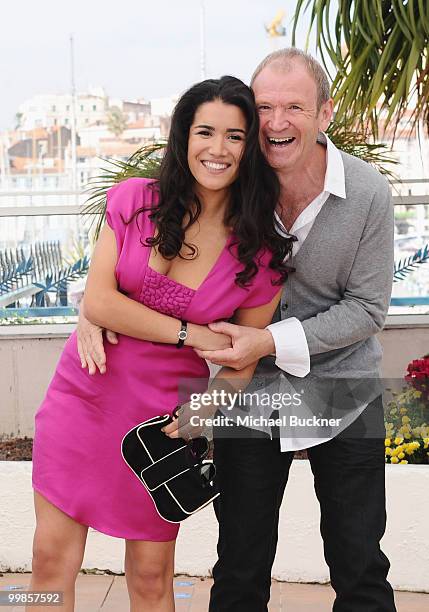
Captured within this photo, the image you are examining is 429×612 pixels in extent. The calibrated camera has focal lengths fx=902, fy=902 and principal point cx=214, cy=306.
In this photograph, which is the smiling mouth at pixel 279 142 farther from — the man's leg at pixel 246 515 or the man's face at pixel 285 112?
the man's leg at pixel 246 515

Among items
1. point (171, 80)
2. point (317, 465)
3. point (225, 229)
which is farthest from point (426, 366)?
point (171, 80)

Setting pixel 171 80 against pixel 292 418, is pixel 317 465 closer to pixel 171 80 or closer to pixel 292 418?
pixel 292 418

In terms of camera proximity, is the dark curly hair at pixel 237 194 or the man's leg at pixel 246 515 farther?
the man's leg at pixel 246 515

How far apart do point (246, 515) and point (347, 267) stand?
73 cm

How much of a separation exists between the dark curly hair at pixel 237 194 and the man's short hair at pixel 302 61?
14 centimetres

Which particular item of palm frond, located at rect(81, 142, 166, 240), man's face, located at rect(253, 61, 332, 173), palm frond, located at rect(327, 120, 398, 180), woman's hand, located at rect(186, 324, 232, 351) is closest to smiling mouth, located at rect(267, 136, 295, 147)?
man's face, located at rect(253, 61, 332, 173)

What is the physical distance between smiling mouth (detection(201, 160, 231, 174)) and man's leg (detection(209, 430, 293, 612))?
74cm

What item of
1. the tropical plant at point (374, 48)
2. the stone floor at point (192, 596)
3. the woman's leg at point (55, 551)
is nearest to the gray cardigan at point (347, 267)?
the woman's leg at point (55, 551)

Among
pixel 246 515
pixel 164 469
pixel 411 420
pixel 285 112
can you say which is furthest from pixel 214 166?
pixel 411 420

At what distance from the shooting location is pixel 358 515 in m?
2.43

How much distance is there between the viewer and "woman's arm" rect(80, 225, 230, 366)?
7.43ft

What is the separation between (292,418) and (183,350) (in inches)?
15.0

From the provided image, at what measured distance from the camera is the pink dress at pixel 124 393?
229 cm

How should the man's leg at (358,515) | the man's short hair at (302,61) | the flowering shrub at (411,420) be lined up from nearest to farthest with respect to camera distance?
1. the man's short hair at (302,61)
2. the man's leg at (358,515)
3. the flowering shrub at (411,420)
